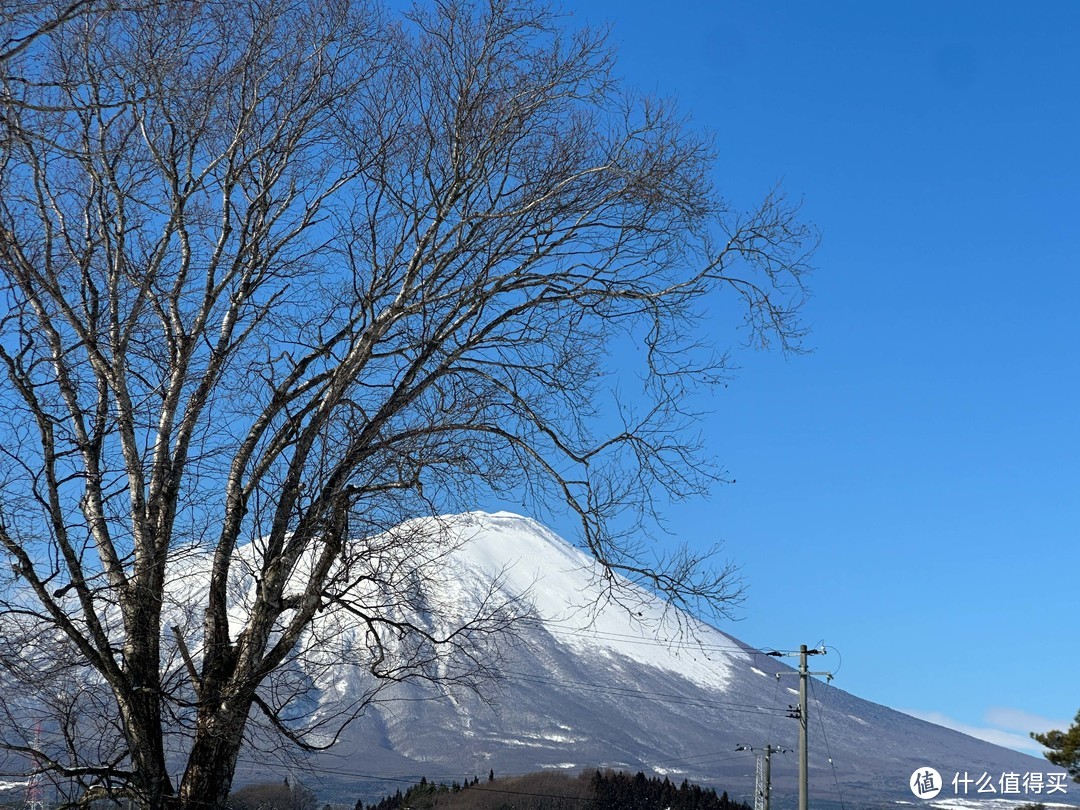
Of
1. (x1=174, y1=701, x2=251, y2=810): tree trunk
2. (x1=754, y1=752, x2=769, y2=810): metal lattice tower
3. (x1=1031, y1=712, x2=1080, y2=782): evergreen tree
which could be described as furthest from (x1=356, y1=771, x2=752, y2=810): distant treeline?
(x1=174, y1=701, x2=251, y2=810): tree trunk

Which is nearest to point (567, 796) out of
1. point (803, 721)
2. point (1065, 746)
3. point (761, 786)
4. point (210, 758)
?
Answer: point (761, 786)

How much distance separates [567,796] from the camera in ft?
360

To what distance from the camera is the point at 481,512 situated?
24.4 feet

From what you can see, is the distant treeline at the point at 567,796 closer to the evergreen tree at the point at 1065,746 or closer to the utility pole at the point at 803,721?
the evergreen tree at the point at 1065,746

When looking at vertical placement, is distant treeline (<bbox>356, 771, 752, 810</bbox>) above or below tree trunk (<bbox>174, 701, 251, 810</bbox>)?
above

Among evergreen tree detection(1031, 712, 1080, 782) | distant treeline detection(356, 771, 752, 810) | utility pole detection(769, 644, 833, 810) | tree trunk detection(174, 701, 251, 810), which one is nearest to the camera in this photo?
tree trunk detection(174, 701, 251, 810)

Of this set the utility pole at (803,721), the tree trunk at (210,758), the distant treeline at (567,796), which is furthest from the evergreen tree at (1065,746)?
the distant treeline at (567,796)

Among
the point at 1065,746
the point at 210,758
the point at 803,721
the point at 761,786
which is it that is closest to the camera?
the point at 210,758

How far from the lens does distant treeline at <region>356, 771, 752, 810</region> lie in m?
99.7

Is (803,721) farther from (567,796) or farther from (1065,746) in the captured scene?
(567,796)

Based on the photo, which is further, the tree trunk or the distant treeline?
the distant treeline

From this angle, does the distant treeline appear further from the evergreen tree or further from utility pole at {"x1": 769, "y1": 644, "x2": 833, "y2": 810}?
utility pole at {"x1": 769, "y1": 644, "x2": 833, "y2": 810}

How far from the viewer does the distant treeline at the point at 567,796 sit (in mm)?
99688

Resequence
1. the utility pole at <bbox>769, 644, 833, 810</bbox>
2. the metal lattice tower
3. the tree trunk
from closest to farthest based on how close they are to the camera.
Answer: the tree trunk
the utility pole at <bbox>769, 644, 833, 810</bbox>
the metal lattice tower
